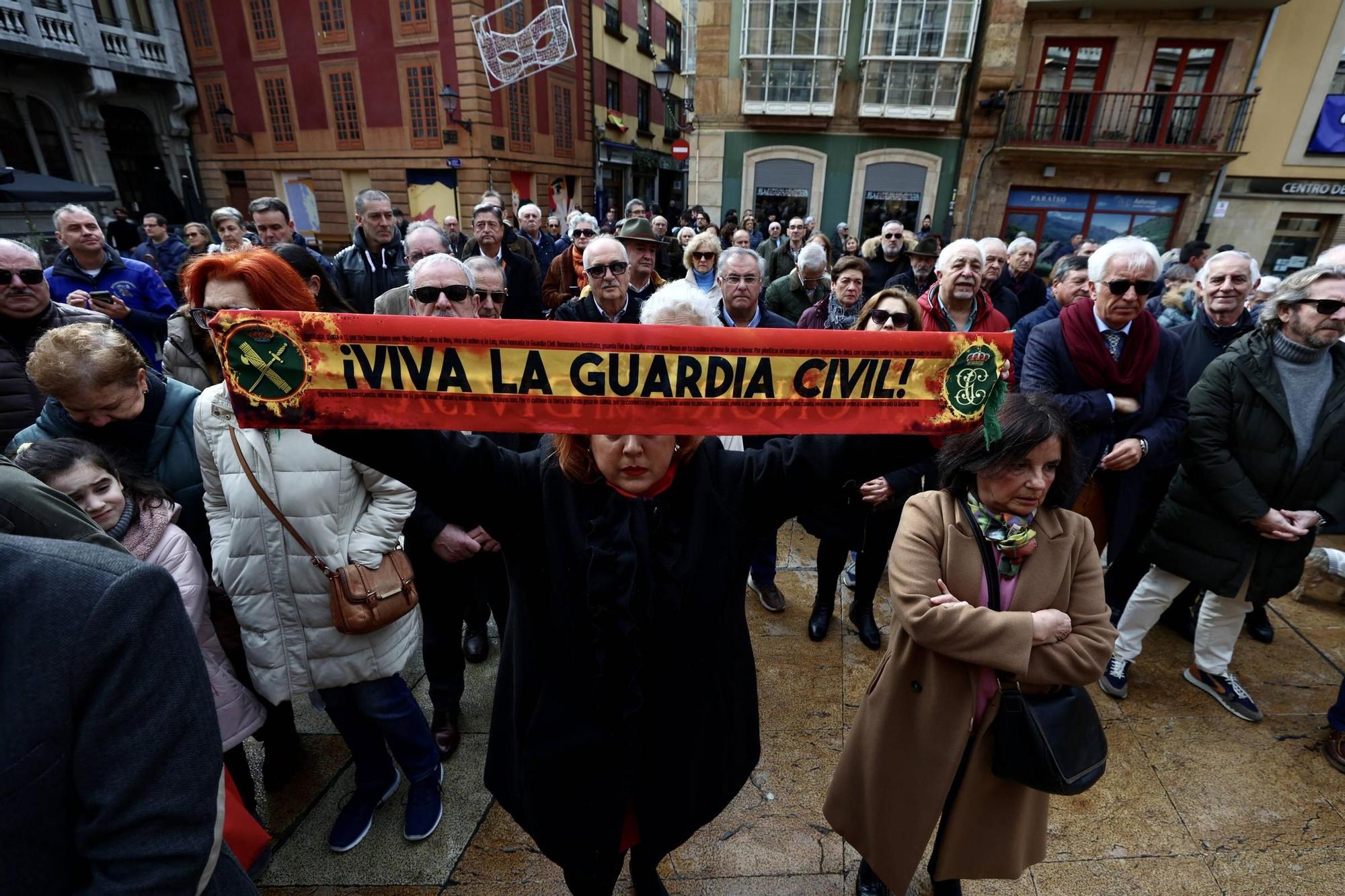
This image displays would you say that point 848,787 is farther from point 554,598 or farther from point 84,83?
point 84,83

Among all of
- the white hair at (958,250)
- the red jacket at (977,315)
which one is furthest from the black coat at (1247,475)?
the white hair at (958,250)

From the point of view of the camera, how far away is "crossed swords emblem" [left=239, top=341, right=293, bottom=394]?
118 cm

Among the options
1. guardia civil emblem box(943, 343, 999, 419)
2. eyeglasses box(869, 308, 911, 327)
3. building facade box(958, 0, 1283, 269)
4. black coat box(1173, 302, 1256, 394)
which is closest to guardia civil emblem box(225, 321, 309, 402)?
guardia civil emblem box(943, 343, 999, 419)

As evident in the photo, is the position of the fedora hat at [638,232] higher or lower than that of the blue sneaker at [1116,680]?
higher

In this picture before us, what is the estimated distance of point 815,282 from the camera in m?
5.63

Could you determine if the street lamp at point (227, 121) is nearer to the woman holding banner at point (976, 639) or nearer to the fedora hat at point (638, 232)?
the fedora hat at point (638, 232)

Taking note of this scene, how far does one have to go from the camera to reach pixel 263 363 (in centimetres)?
119

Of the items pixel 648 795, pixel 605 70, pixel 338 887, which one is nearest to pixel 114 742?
pixel 648 795

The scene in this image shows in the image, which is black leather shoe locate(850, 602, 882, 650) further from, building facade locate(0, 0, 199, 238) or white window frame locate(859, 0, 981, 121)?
white window frame locate(859, 0, 981, 121)

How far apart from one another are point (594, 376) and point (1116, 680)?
3396mm

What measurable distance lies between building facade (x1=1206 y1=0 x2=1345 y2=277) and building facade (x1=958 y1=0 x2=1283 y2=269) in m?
0.37

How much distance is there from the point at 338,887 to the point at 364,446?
1959mm

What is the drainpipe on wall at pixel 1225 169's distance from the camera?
13992mm

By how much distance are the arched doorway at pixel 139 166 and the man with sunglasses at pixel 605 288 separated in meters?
20.6
